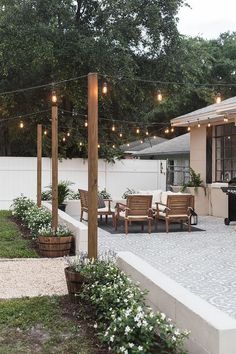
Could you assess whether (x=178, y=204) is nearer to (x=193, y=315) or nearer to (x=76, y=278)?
(x=76, y=278)

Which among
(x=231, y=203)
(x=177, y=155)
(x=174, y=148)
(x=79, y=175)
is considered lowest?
(x=231, y=203)

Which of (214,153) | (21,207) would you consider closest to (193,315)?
(21,207)

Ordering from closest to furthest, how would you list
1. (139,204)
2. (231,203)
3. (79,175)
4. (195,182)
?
(139,204), (231,203), (195,182), (79,175)

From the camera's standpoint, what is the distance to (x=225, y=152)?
13.6 m

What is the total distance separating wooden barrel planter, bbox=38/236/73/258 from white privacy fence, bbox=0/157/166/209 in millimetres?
8889

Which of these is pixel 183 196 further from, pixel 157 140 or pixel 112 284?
pixel 157 140

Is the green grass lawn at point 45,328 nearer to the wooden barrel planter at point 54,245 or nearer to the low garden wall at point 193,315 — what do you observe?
the low garden wall at point 193,315

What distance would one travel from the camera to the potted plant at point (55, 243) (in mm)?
7812

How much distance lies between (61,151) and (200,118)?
584 centimetres

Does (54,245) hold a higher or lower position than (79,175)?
lower

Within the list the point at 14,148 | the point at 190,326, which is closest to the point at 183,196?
the point at 190,326

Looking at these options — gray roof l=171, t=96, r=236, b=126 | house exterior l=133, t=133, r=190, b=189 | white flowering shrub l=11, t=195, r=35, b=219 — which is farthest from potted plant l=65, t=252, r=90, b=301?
house exterior l=133, t=133, r=190, b=189

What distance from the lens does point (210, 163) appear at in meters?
13.9

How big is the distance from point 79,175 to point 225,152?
5735 mm
